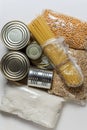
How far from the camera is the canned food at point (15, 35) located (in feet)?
3.63

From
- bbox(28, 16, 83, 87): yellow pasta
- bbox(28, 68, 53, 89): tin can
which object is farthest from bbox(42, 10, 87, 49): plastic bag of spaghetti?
bbox(28, 68, 53, 89): tin can

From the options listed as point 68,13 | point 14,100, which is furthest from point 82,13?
point 14,100

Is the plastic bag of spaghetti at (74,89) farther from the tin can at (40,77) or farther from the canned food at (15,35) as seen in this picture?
the canned food at (15,35)

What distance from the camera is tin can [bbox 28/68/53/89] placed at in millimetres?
1115

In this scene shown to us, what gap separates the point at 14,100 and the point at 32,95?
0.07 metres

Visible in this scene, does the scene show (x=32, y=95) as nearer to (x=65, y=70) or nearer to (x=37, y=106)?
→ (x=37, y=106)

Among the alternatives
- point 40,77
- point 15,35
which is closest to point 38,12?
point 15,35

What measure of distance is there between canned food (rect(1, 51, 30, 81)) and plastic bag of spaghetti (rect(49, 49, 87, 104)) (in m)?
0.11

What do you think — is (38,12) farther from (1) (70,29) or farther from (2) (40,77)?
(2) (40,77)

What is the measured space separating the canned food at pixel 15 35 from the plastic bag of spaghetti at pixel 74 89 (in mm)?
160

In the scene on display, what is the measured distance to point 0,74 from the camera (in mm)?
→ 1183

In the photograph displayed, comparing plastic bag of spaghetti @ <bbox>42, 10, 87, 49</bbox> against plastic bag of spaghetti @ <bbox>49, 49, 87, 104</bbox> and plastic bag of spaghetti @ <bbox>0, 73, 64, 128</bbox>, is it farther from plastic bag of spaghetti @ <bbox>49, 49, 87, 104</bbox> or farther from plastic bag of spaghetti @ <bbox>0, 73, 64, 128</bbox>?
plastic bag of spaghetti @ <bbox>0, 73, 64, 128</bbox>

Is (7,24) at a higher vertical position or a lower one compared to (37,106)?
higher

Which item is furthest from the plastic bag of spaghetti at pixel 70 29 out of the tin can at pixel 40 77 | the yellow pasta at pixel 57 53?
the tin can at pixel 40 77
